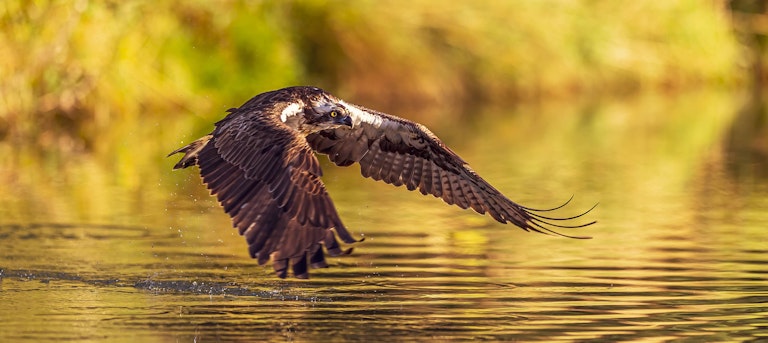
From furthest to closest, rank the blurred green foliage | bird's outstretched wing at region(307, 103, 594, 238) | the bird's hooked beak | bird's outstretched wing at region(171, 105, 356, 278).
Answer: the blurred green foliage
bird's outstretched wing at region(307, 103, 594, 238)
the bird's hooked beak
bird's outstretched wing at region(171, 105, 356, 278)

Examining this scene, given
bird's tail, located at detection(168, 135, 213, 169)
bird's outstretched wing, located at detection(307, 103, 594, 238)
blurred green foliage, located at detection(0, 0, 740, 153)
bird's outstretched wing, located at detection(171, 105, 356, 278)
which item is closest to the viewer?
bird's outstretched wing, located at detection(171, 105, 356, 278)

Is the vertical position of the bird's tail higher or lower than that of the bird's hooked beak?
lower

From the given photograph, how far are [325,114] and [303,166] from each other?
1486mm

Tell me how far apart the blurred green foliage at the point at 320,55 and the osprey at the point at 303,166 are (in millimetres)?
8868

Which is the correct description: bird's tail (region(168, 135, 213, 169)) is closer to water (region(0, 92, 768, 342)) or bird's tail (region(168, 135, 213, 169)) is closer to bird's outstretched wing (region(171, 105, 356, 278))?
bird's outstretched wing (region(171, 105, 356, 278))

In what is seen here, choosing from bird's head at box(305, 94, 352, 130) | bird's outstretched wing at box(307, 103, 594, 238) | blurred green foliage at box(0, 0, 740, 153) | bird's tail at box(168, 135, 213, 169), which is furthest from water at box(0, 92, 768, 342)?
blurred green foliage at box(0, 0, 740, 153)

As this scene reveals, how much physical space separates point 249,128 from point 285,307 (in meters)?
0.92

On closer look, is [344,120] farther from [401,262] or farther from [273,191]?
[273,191]

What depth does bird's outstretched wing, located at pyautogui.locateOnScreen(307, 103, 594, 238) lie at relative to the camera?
31.6 ft

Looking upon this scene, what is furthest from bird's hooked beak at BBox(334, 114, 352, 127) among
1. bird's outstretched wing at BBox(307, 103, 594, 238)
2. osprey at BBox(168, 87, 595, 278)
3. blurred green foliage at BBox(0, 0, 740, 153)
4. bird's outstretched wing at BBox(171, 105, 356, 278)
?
blurred green foliage at BBox(0, 0, 740, 153)

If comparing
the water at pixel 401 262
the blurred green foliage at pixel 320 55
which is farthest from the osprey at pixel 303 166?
the blurred green foliage at pixel 320 55

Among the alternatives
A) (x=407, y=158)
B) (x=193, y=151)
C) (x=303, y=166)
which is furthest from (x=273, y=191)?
(x=407, y=158)

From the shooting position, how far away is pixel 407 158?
388 inches

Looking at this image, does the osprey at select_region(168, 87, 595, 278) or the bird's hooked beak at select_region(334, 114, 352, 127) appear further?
the bird's hooked beak at select_region(334, 114, 352, 127)
